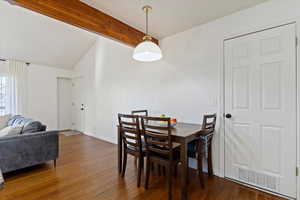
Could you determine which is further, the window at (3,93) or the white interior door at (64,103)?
the white interior door at (64,103)

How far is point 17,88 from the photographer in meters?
4.67

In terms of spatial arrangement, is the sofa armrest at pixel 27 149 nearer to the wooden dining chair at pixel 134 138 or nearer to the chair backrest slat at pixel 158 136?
the wooden dining chair at pixel 134 138

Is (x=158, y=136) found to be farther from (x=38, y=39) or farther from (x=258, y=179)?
(x=38, y=39)

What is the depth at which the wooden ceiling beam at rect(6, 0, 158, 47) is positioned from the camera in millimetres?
1749

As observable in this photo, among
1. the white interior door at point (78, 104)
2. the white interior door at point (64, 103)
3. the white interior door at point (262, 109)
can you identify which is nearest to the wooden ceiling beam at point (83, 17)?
the white interior door at point (262, 109)

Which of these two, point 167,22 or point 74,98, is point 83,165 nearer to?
point 167,22

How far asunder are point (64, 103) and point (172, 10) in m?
5.38

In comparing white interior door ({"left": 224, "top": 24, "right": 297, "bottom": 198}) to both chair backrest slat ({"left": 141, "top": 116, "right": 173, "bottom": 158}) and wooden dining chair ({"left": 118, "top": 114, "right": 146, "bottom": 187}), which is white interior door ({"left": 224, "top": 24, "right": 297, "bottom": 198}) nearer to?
chair backrest slat ({"left": 141, "top": 116, "right": 173, "bottom": 158})

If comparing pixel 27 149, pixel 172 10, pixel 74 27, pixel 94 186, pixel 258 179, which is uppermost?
pixel 74 27

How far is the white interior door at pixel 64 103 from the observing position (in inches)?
229

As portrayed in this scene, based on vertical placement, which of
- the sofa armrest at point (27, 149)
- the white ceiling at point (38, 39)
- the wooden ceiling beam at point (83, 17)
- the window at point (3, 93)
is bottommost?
the sofa armrest at point (27, 149)

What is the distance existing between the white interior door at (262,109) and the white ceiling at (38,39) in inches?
165

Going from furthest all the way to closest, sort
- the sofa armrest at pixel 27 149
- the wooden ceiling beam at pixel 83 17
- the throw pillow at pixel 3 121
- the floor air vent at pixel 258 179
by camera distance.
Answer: the throw pillow at pixel 3 121
the sofa armrest at pixel 27 149
the floor air vent at pixel 258 179
the wooden ceiling beam at pixel 83 17

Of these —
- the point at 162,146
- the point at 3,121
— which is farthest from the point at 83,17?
the point at 3,121
